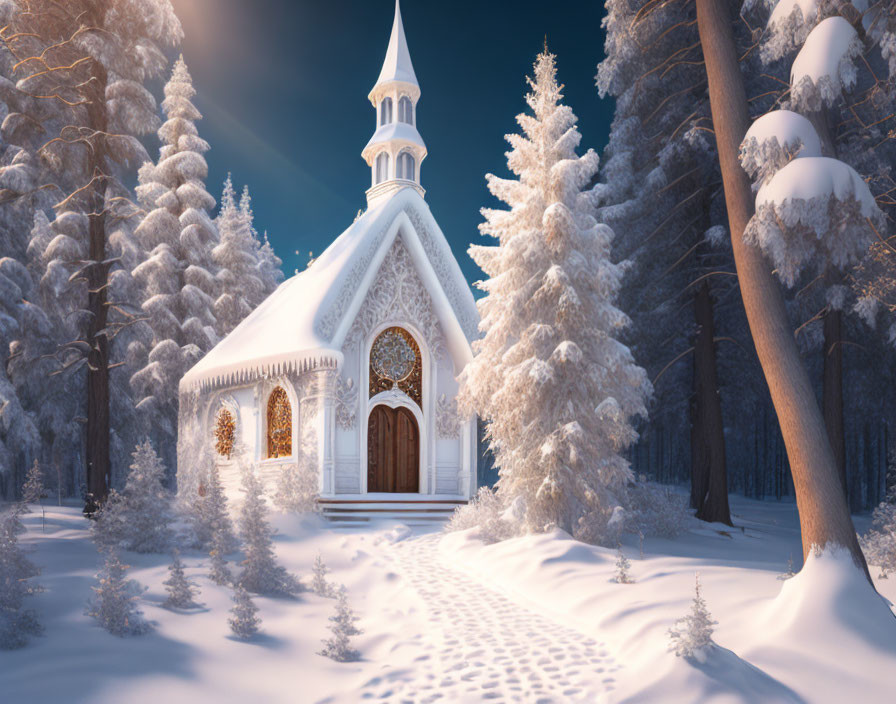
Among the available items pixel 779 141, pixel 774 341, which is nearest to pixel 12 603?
pixel 774 341

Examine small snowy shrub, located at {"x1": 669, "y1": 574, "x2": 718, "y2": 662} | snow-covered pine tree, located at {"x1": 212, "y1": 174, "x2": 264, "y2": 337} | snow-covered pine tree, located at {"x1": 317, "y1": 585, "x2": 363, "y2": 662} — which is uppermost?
snow-covered pine tree, located at {"x1": 212, "y1": 174, "x2": 264, "y2": 337}

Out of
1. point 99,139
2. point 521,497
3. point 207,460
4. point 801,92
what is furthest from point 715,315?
point 99,139

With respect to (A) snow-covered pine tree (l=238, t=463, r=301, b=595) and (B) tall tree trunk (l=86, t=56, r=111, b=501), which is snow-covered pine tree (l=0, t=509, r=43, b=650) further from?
Answer: (B) tall tree trunk (l=86, t=56, r=111, b=501)

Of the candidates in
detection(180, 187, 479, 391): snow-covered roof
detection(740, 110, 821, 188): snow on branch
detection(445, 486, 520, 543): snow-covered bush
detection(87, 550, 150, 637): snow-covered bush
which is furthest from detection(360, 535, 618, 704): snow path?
detection(180, 187, 479, 391): snow-covered roof

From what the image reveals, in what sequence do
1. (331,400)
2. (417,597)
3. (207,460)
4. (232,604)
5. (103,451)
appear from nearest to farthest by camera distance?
(232,604) → (417,597) → (103,451) → (331,400) → (207,460)

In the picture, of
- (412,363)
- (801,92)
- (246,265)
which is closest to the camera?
(801,92)

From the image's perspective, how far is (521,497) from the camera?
12.2 metres

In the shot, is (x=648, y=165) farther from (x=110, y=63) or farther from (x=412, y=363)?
(x=110, y=63)

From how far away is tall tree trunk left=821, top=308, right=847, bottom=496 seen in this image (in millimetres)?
15586

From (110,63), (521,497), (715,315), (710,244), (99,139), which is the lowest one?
(521,497)

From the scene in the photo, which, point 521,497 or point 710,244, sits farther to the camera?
point 710,244

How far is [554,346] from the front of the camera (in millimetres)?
12734

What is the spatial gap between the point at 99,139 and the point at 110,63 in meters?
1.66

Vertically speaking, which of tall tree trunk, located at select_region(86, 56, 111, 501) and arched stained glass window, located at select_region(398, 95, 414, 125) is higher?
arched stained glass window, located at select_region(398, 95, 414, 125)
